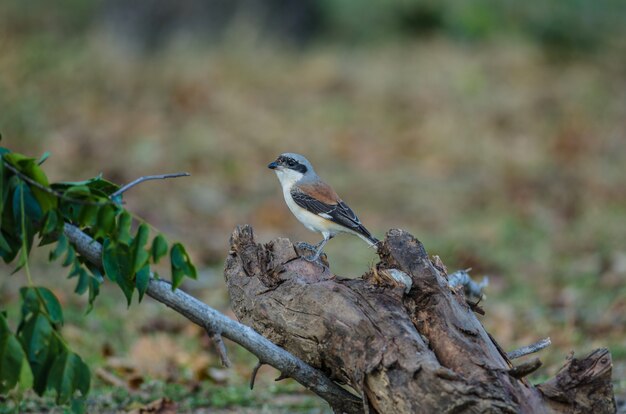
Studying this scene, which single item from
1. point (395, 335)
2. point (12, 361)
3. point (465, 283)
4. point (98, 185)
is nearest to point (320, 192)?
point (465, 283)

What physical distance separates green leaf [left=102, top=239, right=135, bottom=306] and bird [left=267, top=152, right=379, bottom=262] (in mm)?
2390

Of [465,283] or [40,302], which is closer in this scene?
[40,302]

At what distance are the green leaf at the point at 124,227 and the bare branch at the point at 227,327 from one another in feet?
1.21

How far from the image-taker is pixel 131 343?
744 centimetres

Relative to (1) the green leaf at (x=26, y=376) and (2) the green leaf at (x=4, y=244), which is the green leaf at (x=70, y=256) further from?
(1) the green leaf at (x=26, y=376)

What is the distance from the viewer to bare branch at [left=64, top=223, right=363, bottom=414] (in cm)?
414

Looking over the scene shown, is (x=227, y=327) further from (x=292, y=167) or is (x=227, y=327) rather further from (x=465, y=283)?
(x=292, y=167)

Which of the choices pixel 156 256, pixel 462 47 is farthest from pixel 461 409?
pixel 462 47

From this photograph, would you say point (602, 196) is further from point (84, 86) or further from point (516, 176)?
point (84, 86)

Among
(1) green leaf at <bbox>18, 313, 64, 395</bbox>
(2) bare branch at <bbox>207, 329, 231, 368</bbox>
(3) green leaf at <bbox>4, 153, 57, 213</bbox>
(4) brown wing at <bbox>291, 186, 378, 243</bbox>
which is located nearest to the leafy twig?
(3) green leaf at <bbox>4, 153, 57, 213</bbox>

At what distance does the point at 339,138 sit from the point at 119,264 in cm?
1052

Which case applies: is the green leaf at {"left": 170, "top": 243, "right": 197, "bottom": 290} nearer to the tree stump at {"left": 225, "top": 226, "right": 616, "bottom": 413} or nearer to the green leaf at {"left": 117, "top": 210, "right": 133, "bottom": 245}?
the green leaf at {"left": 117, "top": 210, "right": 133, "bottom": 245}

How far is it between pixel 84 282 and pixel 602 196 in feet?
32.7

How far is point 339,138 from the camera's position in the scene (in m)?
14.4
